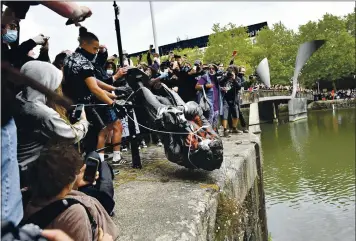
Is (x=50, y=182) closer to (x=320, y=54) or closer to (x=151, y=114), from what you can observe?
(x=151, y=114)

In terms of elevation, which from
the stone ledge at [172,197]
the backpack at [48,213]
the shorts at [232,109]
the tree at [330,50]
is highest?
the tree at [330,50]

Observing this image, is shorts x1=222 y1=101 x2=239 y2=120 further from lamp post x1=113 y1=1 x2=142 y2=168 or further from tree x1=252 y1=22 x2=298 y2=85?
tree x1=252 y1=22 x2=298 y2=85

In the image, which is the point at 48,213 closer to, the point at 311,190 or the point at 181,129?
the point at 181,129

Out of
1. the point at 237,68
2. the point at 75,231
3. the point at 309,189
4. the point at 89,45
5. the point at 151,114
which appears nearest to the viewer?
the point at 75,231

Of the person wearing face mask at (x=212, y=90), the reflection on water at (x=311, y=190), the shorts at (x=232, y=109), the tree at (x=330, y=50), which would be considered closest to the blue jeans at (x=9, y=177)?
the person wearing face mask at (x=212, y=90)

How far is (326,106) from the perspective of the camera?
39.7 m

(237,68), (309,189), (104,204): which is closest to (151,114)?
(104,204)

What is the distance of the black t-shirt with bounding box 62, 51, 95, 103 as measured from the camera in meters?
3.72

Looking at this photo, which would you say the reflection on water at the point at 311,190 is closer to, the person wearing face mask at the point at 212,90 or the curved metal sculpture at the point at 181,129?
the person wearing face mask at the point at 212,90

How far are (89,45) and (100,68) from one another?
1.82 feet

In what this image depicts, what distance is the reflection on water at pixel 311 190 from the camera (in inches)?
330

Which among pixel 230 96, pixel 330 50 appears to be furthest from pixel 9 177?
pixel 330 50

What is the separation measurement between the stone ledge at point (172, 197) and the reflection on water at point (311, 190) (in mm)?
4004

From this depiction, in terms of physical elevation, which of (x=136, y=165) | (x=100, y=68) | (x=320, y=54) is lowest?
(x=136, y=165)
